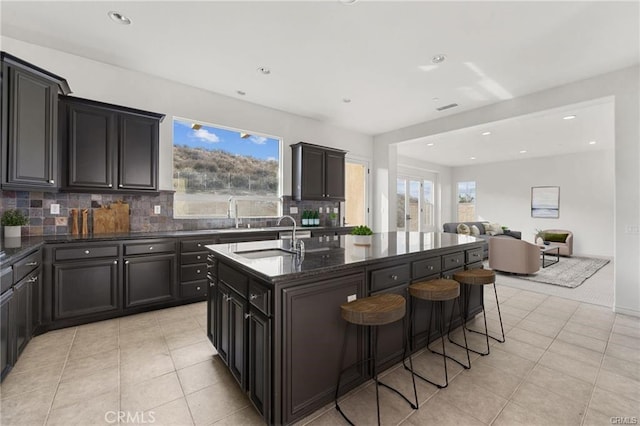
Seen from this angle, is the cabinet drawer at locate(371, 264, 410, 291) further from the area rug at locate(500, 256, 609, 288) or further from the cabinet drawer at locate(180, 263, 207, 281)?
the area rug at locate(500, 256, 609, 288)

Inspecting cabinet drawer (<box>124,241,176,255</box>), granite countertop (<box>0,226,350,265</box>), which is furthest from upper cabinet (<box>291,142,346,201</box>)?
cabinet drawer (<box>124,241,176,255</box>)

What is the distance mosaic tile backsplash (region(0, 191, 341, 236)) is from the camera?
9.69ft

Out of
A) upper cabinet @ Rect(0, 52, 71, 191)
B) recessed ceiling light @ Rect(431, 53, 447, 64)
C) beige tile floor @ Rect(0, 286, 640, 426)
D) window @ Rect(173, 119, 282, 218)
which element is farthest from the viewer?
window @ Rect(173, 119, 282, 218)

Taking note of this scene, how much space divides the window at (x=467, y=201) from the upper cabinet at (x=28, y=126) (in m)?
11.1

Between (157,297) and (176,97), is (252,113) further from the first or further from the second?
(157,297)

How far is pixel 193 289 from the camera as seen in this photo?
351 centimetres

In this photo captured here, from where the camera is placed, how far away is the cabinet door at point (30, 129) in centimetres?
244

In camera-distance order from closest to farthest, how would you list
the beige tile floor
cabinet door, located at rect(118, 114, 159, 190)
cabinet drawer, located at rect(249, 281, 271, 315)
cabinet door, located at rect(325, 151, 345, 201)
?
cabinet drawer, located at rect(249, 281, 271, 315) < the beige tile floor < cabinet door, located at rect(118, 114, 159, 190) < cabinet door, located at rect(325, 151, 345, 201)

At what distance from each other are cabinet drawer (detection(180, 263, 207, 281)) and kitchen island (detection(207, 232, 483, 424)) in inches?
53.4

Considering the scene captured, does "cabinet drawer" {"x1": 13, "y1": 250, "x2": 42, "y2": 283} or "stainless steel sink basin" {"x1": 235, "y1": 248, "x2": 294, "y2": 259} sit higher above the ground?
"stainless steel sink basin" {"x1": 235, "y1": 248, "x2": 294, "y2": 259}

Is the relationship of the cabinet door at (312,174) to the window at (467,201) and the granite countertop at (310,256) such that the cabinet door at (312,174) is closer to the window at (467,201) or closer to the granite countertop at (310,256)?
the granite countertop at (310,256)

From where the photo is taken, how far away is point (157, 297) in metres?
3.27

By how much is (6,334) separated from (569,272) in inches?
319

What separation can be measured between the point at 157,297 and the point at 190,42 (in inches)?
115
